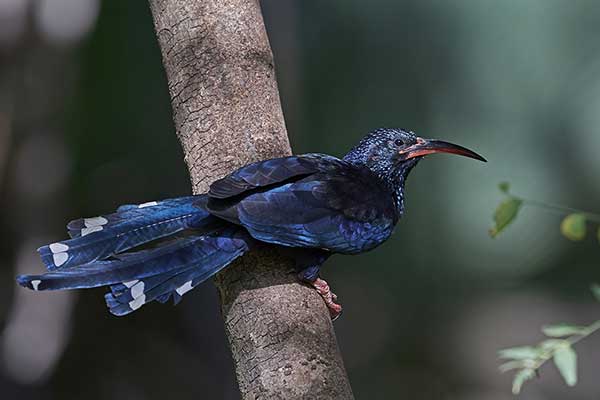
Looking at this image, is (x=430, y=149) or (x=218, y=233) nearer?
(x=218, y=233)

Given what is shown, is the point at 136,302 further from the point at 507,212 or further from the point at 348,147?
the point at 348,147

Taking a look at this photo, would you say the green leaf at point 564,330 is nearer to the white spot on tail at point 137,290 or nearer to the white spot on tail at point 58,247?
the white spot on tail at point 137,290

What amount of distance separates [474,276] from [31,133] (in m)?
3.15

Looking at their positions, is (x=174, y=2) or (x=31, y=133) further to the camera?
(x=31, y=133)

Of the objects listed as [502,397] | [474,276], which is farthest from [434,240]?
[502,397]

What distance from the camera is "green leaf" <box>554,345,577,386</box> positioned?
1.87 metres

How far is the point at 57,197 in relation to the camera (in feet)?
20.0

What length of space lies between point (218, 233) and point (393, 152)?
0.82 meters

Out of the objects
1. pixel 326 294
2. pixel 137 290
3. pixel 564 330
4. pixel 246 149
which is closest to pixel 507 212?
pixel 564 330

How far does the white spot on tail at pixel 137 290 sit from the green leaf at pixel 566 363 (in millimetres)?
1082

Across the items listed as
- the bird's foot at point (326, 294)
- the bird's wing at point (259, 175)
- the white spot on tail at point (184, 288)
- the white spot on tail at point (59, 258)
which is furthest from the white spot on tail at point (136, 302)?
the bird's foot at point (326, 294)

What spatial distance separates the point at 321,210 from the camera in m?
2.63

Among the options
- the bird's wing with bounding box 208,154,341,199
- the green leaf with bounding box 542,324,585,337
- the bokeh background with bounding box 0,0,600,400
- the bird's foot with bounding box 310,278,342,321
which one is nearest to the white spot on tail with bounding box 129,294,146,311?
the bird's wing with bounding box 208,154,341,199

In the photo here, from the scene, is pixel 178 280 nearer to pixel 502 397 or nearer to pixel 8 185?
pixel 8 185
